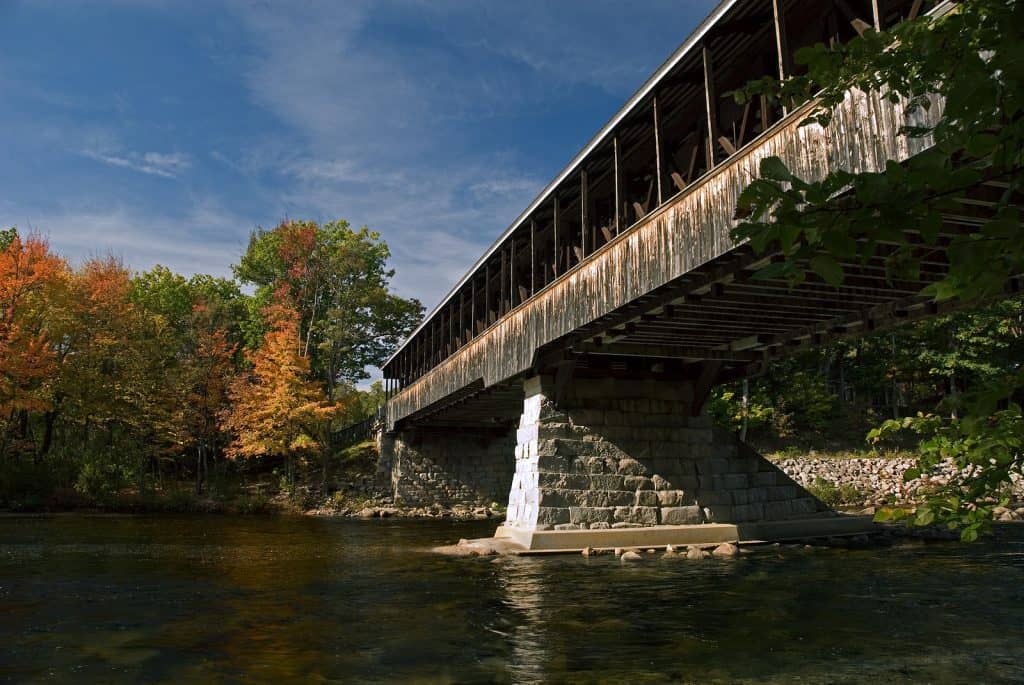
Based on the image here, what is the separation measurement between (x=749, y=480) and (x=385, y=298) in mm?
25965

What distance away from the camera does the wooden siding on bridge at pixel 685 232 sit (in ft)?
24.1

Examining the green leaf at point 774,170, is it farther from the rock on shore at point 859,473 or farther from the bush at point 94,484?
the bush at point 94,484

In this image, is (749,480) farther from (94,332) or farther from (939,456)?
(94,332)

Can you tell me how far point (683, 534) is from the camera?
1482 cm

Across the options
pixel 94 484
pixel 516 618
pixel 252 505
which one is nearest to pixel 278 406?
pixel 252 505

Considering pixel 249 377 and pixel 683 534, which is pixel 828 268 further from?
pixel 249 377

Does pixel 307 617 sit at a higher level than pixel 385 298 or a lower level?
lower

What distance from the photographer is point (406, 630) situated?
7.76 metres

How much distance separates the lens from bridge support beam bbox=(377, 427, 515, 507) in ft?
107

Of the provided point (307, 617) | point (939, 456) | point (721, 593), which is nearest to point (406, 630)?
point (307, 617)

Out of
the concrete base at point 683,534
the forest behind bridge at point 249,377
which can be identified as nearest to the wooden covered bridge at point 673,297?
the concrete base at point 683,534

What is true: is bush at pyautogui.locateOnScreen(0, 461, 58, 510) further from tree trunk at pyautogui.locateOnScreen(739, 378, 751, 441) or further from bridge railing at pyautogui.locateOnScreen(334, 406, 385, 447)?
tree trunk at pyautogui.locateOnScreen(739, 378, 751, 441)

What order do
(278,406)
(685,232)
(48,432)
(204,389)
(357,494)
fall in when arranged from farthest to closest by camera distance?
(204,389) < (357,494) < (278,406) < (48,432) < (685,232)

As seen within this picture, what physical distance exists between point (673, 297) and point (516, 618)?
17.7 feet
